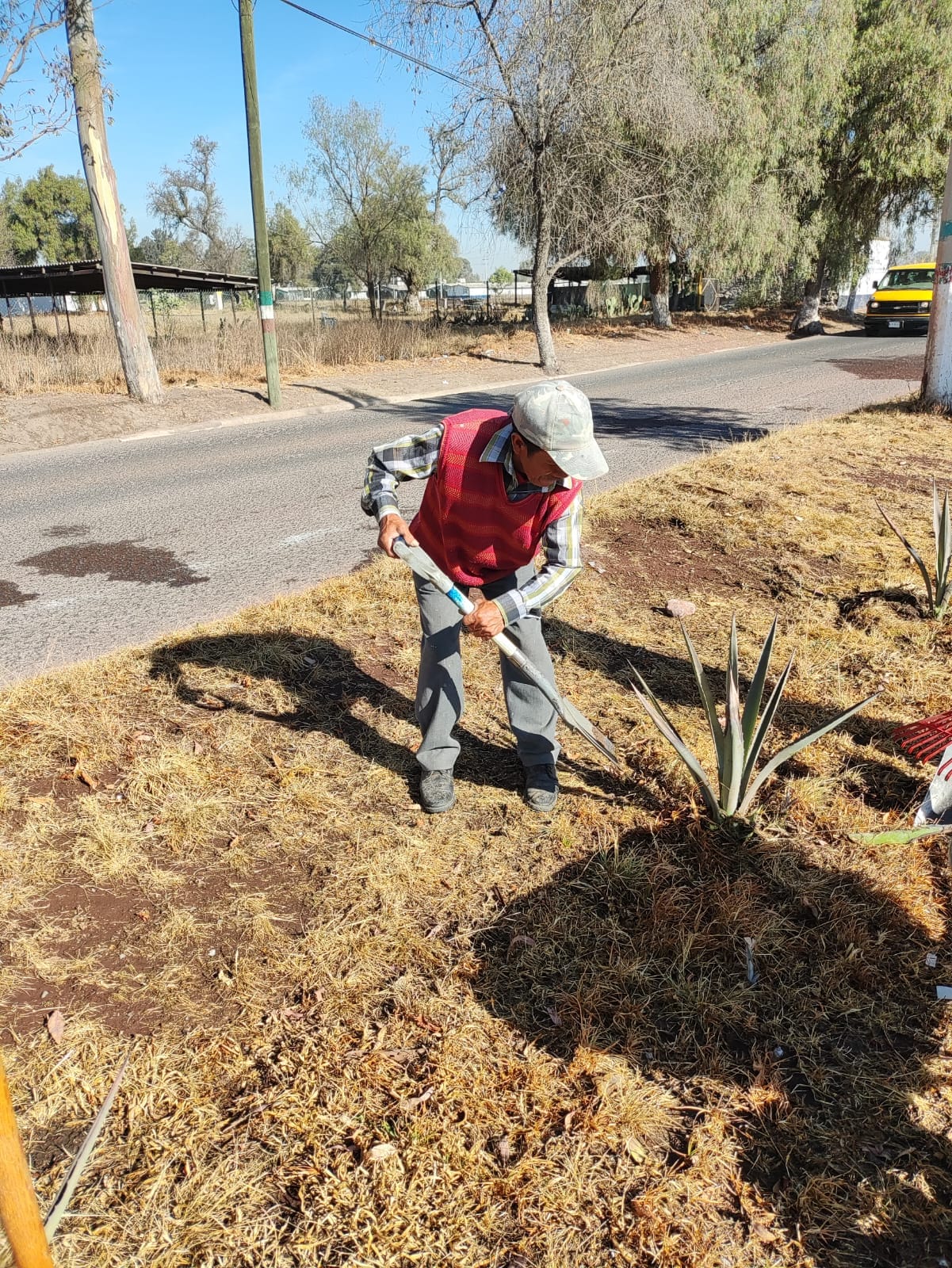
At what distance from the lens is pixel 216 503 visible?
7.48 metres

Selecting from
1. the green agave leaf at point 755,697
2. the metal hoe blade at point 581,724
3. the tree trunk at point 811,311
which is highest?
the tree trunk at point 811,311

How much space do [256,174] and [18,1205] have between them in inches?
520

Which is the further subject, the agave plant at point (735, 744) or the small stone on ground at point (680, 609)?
the small stone on ground at point (680, 609)

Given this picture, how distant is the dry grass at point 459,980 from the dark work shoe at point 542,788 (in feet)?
0.24

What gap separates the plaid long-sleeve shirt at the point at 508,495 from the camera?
2.62m

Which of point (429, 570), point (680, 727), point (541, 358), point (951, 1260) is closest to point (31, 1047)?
point (429, 570)

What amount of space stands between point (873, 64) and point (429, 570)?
28.5m

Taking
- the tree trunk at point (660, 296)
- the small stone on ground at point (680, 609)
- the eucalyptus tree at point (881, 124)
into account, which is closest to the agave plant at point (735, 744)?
the small stone on ground at point (680, 609)

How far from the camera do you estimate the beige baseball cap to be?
2.33 metres

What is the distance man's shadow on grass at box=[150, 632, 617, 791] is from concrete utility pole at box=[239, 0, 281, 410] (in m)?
9.50

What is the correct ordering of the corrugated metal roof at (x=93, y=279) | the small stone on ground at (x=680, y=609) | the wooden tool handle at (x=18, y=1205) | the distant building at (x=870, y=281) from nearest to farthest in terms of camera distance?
the wooden tool handle at (x=18, y=1205) → the small stone on ground at (x=680, y=609) → the corrugated metal roof at (x=93, y=279) → the distant building at (x=870, y=281)

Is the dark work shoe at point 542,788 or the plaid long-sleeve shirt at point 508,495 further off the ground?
the plaid long-sleeve shirt at point 508,495

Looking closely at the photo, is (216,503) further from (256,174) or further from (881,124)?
(881,124)

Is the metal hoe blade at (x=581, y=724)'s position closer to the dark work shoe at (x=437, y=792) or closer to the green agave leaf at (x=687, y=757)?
the green agave leaf at (x=687, y=757)
